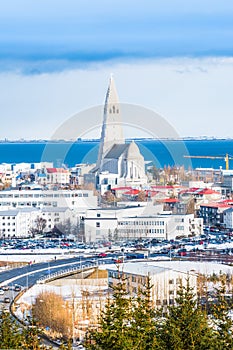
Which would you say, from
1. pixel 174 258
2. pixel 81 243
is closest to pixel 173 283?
pixel 174 258

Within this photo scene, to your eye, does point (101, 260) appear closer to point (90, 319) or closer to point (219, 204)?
point (90, 319)

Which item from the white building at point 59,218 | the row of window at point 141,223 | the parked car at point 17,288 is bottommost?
the parked car at point 17,288

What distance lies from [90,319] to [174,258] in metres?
4.45

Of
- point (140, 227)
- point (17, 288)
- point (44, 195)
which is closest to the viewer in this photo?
point (17, 288)

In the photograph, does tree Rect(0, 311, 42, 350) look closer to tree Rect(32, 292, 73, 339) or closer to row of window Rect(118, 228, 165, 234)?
tree Rect(32, 292, 73, 339)

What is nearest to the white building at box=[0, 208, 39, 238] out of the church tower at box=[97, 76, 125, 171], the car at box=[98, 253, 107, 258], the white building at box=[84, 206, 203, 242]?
the white building at box=[84, 206, 203, 242]

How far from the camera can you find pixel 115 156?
24375 millimetres

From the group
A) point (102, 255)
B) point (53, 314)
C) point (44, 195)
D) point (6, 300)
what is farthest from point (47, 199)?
point (53, 314)

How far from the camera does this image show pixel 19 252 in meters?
13.6

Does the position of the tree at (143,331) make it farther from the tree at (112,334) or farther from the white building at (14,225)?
the white building at (14,225)

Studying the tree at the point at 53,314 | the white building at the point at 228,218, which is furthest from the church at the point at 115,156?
the tree at the point at 53,314

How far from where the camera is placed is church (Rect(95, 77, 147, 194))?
2228 centimetres

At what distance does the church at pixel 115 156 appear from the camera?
22281 mm

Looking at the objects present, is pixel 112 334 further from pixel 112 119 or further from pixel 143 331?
pixel 112 119
